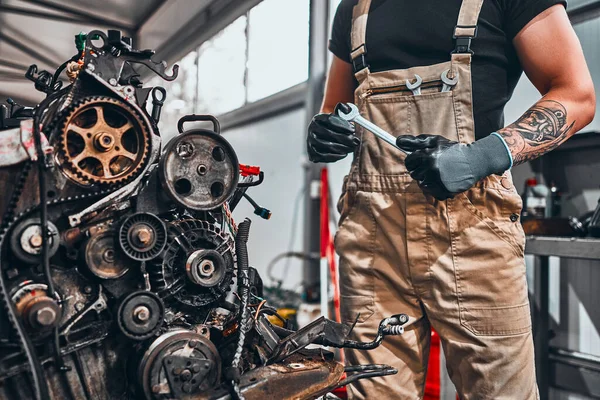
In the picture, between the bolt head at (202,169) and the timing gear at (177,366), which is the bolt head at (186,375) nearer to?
the timing gear at (177,366)

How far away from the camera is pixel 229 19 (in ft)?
4.47

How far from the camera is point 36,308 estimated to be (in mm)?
605

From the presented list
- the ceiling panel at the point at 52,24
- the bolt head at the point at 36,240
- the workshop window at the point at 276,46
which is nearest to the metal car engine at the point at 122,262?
the bolt head at the point at 36,240

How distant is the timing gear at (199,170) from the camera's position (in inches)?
27.9

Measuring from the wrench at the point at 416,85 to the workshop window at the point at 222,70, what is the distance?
0.55 m

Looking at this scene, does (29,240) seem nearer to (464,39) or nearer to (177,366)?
(177,366)

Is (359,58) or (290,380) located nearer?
(290,380)

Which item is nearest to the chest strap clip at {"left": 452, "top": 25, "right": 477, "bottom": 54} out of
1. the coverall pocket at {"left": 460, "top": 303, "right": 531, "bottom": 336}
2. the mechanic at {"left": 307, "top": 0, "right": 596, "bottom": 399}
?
the mechanic at {"left": 307, "top": 0, "right": 596, "bottom": 399}

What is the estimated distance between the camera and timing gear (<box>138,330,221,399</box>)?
67cm

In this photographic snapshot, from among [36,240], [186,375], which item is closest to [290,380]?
[186,375]

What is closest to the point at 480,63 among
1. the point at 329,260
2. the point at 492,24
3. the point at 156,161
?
the point at 492,24

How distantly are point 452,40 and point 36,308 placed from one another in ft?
2.83

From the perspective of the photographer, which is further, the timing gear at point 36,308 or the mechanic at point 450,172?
the mechanic at point 450,172

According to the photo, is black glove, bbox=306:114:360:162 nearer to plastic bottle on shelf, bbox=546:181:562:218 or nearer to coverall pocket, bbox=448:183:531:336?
coverall pocket, bbox=448:183:531:336
